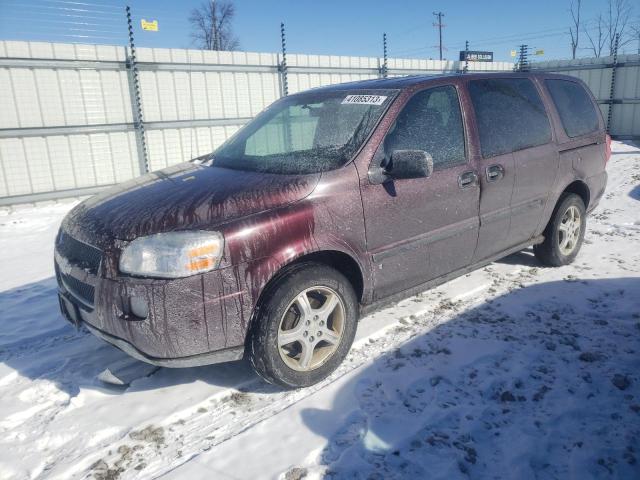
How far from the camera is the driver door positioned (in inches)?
122

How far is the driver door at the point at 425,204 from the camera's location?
10.2 feet

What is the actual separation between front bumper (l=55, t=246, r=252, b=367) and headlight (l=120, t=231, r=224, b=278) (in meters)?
0.05

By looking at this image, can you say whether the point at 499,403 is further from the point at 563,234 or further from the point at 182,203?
the point at 563,234

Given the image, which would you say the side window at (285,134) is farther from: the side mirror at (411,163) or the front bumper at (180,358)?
the front bumper at (180,358)

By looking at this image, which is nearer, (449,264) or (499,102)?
(449,264)

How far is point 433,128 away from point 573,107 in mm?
2026

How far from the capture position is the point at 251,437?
2496 mm

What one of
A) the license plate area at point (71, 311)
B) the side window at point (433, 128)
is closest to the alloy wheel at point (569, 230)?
the side window at point (433, 128)

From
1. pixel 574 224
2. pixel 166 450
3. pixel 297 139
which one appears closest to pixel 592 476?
pixel 166 450

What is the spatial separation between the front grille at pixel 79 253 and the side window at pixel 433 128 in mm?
1831

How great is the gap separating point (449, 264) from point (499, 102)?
4.64 ft

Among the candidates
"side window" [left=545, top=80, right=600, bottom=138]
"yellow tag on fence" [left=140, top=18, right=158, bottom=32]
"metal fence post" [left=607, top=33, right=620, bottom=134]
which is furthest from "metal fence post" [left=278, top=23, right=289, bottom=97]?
"metal fence post" [left=607, top=33, right=620, bottom=134]

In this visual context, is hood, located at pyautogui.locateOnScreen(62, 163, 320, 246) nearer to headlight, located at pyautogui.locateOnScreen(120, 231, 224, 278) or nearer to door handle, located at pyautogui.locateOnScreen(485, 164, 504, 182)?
headlight, located at pyautogui.locateOnScreen(120, 231, 224, 278)

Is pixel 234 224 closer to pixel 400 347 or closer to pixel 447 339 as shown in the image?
pixel 400 347
